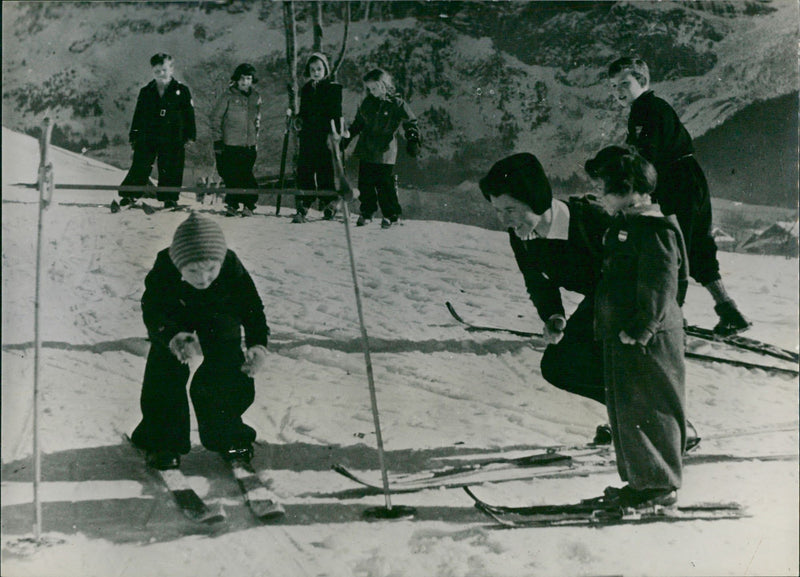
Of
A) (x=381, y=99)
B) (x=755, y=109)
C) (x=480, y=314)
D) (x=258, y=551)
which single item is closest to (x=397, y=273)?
(x=480, y=314)

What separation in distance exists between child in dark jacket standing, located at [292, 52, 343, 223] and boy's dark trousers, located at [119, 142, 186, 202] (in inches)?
18.2

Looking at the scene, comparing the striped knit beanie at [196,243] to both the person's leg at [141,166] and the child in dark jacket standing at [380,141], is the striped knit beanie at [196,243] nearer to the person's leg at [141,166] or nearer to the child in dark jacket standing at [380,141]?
the person's leg at [141,166]

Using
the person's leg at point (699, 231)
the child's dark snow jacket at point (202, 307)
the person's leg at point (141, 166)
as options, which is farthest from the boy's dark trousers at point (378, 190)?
the person's leg at point (699, 231)

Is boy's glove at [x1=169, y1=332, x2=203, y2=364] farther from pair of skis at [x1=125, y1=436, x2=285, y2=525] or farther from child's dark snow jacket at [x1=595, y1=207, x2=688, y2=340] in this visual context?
child's dark snow jacket at [x1=595, y1=207, x2=688, y2=340]

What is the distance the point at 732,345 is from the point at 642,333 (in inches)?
24.6

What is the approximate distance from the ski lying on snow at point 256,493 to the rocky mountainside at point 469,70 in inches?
44.4

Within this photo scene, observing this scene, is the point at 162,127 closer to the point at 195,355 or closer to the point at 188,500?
the point at 195,355

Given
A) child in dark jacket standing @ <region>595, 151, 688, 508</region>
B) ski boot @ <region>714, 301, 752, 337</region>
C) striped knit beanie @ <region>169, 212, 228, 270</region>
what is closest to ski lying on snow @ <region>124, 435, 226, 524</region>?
striped knit beanie @ <region>169, 212, 228, 270</region>

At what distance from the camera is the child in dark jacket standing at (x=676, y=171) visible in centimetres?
288

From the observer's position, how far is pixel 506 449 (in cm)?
288

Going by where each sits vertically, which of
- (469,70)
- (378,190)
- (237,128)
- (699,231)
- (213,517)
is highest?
(469,70)

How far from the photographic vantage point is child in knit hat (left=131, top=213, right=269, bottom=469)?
110 inches

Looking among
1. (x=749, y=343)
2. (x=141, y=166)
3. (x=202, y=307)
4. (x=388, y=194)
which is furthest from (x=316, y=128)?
(x=749, y=343)

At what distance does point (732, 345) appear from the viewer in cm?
301
